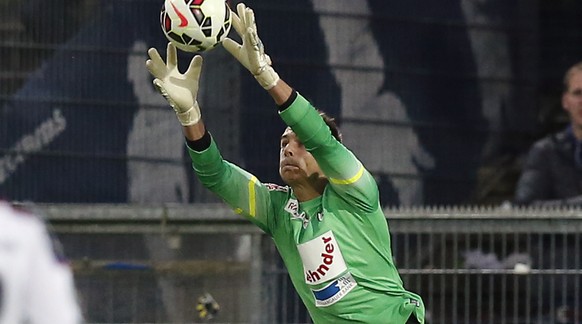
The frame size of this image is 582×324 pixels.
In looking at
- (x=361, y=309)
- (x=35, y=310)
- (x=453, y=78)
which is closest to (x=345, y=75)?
(x=453, y=78)

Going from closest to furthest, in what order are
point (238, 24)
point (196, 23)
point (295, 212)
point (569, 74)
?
point (238, 24) → point (196, 23) → point (295, 212) → point (569, 74)

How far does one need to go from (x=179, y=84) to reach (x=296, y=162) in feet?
2.30

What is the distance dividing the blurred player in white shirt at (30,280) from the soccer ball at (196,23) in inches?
149

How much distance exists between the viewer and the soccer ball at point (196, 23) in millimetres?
8461

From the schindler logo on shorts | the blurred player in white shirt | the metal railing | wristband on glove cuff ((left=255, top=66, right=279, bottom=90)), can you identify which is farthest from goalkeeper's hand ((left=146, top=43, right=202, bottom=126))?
the metal railing

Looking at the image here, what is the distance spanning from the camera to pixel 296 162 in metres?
8.51

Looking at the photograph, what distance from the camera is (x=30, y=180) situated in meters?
13.4

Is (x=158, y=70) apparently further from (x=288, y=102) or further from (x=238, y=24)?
(x=288, y=102)

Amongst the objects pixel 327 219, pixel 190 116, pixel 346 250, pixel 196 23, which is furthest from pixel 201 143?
pixel 346 250

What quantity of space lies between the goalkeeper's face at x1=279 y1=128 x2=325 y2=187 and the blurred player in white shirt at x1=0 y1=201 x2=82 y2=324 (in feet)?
12.5

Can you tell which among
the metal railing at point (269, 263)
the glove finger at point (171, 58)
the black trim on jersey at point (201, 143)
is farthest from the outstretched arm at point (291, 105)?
the metal railing at point (269, 263)

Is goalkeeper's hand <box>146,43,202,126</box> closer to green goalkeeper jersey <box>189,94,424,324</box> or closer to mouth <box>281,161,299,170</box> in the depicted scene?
green goalkeeper jersey <box>189,94,424,324</box>

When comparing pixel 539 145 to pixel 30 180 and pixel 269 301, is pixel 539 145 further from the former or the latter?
pixel 30 180

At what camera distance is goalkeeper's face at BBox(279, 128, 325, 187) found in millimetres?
8516
